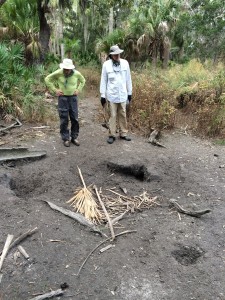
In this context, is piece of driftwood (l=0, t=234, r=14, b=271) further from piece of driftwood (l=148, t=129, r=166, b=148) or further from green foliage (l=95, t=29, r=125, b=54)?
green foliage (l=95, t=29, r=125, b=54)

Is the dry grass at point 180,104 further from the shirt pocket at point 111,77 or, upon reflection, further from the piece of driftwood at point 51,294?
the piece of driftwood at point 51,294

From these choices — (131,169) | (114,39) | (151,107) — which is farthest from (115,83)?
(114,39)

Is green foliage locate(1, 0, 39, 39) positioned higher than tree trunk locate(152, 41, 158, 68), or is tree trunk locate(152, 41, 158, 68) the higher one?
green foliage locate(1, 0, 39, 39)

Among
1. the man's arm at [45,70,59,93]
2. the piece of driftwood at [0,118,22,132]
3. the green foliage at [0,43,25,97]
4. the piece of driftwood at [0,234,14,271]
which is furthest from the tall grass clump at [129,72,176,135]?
the piece of driftwood at [0,234,14,271]

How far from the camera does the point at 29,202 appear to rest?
4926mm

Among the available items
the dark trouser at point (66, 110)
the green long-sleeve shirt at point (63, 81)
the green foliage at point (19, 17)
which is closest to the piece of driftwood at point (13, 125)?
the dark trouser at point (66, 110)

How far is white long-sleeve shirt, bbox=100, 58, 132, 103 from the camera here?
6.70 metres

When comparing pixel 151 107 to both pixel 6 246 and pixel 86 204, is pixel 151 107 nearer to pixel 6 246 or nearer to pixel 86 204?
pixel 86 204

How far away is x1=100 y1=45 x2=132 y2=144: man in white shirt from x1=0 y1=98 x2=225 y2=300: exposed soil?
769 mm

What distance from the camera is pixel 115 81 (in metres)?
6.76

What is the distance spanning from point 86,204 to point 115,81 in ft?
9.63

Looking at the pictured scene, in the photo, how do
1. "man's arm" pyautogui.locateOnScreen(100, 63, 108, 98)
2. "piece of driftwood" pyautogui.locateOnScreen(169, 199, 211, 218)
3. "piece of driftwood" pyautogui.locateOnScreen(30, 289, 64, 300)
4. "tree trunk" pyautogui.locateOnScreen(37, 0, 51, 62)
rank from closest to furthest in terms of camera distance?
"piece of driftwood" pyautogui.locateOnScreen(30, 289, 64, 300)
"piece of driftwood" pyautogui.locateOnScreen(169, 199, 211, 218)
"man's arm" pyautogui.locateOnScreen(100, 63, 108, 98)
"tree trunk" pyautogui.locateOnScreen(37, 0, 51, 62)

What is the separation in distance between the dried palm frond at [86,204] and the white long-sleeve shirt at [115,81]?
2.40m

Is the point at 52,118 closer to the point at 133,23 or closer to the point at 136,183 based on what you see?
the point at 136,183
